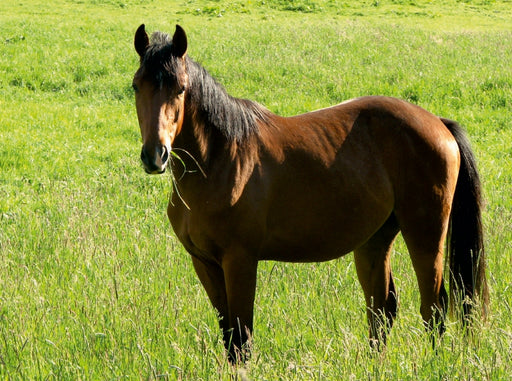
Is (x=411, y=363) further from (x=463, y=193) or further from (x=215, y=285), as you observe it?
(x=463, y=193)

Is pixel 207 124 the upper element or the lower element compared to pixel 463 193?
upper

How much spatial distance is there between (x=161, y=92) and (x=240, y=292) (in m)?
1.15

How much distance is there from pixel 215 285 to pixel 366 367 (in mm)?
1090

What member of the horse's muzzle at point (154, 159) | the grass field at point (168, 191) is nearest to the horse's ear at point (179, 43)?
the horse's muzzle at point (154, 159)

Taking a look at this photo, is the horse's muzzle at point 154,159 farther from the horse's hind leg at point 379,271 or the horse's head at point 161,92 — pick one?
the horse's hind leg at point 379,271

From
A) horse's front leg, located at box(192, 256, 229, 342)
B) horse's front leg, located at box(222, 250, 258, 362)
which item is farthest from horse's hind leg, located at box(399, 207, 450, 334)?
horse's front leg, located at box(192, 256, 229, 342)

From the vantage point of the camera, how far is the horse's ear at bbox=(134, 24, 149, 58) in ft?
12.4

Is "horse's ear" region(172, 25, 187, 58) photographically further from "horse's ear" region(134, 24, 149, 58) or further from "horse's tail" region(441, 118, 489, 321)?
"horse's tail" region(441, 118, 489, 321)

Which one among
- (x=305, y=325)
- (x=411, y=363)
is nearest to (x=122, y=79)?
(x=305, y=325)

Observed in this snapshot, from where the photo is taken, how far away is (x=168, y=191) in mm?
7859

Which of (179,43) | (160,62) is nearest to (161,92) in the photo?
(160,62)

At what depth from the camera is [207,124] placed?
396 cm

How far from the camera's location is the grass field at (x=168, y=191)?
3.75m

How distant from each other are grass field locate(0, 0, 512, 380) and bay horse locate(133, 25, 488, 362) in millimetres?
281
